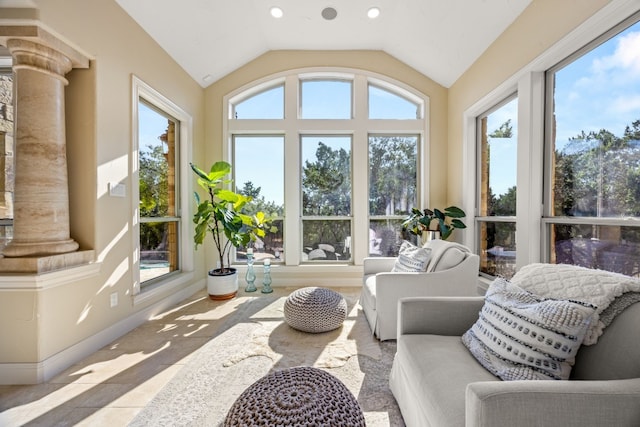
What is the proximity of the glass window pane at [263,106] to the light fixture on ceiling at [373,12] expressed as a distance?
162 cm

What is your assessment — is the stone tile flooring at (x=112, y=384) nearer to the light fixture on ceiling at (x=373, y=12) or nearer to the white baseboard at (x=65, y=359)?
the white baseboard at (x=65, y=359)

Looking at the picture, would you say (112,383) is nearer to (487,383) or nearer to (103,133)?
(103,133)

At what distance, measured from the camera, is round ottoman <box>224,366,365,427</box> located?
3.57 ft

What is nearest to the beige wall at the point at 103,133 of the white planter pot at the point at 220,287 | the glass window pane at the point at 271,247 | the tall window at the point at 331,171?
the white planter pot at the point at 220,287

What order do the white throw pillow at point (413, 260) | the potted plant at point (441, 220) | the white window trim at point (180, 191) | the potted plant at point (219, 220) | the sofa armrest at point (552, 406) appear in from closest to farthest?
1. the sofa armrest at point (552, 406)
2. the white throw pillow at point (413, 260)
3. the white window trim at point (180, 191)
4. the potted plant at point (219, 220)
5. the potted plant at point (441, 220)

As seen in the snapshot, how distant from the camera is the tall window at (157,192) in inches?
123

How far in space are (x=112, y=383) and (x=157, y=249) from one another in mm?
1725

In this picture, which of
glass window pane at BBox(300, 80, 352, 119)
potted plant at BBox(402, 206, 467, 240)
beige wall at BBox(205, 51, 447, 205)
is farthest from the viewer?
glass window pane at BBox(300, 80, 352, 119)

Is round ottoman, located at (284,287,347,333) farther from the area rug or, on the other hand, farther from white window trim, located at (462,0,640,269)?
white window trim, located at (462,0,640,269)

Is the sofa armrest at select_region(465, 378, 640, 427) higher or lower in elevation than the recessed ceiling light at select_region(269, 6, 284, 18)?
lower

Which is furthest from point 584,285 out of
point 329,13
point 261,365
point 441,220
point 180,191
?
point 180,191

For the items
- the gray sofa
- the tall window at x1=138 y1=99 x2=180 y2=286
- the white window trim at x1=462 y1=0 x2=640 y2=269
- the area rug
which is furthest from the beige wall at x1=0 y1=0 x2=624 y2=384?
the gray sofa

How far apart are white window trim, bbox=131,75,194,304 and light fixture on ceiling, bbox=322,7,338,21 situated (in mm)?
2181

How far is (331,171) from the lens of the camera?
441cm
